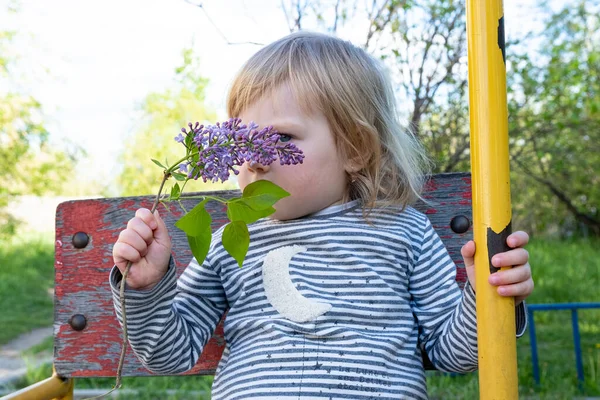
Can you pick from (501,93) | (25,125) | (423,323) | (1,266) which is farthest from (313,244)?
(25,125)

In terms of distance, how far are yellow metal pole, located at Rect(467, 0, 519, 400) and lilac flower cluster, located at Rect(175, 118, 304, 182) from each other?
30cm

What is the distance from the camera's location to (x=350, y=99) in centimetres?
134

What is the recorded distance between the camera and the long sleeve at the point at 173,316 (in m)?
1.13

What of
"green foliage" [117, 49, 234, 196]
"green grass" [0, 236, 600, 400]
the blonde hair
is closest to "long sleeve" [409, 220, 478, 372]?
the blonde hair

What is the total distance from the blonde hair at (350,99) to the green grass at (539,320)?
1491 mm

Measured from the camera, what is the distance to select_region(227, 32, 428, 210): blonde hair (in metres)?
1.30

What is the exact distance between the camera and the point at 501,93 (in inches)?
34.2

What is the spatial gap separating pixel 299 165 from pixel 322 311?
281mm

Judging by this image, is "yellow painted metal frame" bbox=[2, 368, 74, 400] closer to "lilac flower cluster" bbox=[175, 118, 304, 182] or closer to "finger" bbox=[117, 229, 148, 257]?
"finger" bbox=[117, 229, 148, 257]

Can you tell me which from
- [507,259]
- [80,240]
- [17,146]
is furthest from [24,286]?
[507,259]

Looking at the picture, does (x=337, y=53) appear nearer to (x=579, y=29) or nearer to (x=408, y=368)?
(x=408, y=368)

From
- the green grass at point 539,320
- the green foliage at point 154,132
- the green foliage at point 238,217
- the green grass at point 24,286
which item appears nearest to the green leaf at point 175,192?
the green foliage at point 238,217

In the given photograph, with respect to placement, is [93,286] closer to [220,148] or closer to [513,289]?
[220,148]

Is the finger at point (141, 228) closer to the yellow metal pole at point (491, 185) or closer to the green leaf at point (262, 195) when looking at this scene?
the green leaf at point (262, 195)
